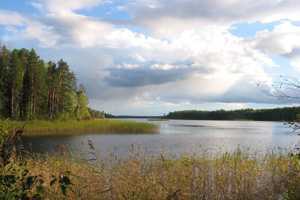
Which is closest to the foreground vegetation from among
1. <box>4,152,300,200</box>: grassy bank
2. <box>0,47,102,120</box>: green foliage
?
<box>4,152,300,200</box>: grassy bank

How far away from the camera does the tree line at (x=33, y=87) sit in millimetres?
57700

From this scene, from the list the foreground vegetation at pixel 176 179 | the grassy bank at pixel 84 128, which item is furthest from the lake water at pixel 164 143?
the grassy bank at pixel 84 128

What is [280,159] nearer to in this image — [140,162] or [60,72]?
[140,162]

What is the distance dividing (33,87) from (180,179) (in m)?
54.4

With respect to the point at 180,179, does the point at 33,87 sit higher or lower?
higher

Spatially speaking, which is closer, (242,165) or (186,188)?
(186,188)

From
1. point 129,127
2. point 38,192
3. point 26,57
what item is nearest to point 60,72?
point 26,57

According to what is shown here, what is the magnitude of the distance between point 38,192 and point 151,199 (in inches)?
135

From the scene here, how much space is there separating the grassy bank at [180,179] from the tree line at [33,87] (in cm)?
4778

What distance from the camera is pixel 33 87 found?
60.3 meters

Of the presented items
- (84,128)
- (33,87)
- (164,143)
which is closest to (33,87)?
(33,87)

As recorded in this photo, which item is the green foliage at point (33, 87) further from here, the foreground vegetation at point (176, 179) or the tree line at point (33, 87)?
the foreground vegetation at point (176, 179)

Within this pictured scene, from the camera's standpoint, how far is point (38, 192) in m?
4.63

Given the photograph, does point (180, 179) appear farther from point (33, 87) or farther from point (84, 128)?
point (33, 87)
